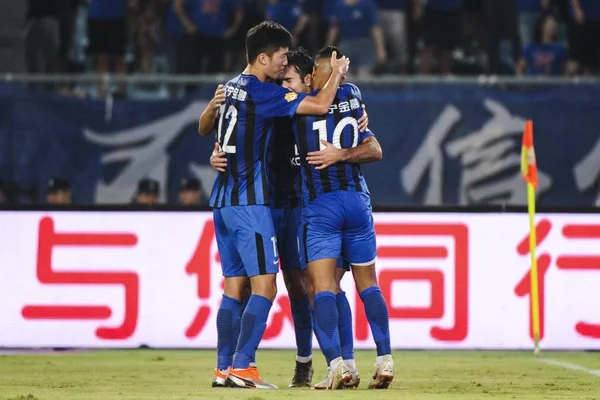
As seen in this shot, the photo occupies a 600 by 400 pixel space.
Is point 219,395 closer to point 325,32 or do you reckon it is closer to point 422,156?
point 422,156

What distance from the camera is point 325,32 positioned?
1442 cm

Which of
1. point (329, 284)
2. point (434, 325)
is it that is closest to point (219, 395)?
point (329, 284)

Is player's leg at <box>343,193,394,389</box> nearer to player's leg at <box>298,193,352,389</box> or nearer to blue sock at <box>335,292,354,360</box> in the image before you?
player's leg at <box>298,193,352,389</box>

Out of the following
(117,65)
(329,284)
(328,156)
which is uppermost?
(117,65)

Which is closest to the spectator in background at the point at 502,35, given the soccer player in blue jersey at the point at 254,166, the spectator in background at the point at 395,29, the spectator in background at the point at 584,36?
the spectator in background at the point at 584,36

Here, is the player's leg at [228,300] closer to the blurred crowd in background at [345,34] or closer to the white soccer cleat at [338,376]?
the white soccer cleat at [338,376]

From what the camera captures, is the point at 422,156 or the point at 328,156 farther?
the point at 422,156

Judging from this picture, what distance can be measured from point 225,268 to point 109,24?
7284 mm

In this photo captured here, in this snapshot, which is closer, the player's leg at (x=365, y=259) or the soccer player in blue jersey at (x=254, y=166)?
the soccer player in blue jersey at (x=254, y=166)

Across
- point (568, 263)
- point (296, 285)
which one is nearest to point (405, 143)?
point (568, 263)

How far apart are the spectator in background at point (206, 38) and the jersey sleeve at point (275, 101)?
6.77m

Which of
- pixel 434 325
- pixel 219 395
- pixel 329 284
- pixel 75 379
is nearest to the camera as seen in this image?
pixel 219 395

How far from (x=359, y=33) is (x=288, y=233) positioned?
6561 mm

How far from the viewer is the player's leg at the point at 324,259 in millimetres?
7496
